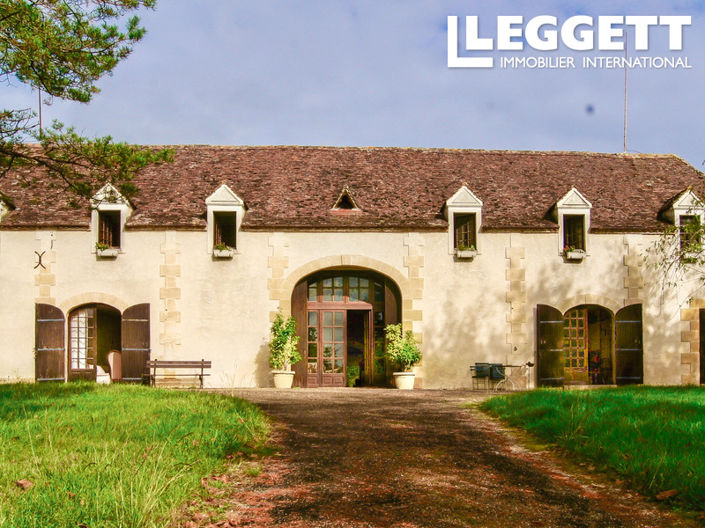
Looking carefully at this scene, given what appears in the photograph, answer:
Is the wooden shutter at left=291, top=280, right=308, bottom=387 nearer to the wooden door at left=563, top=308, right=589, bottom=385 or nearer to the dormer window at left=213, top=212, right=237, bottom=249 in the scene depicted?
the dormer window at left=213, top=212, right=237, bottom=249

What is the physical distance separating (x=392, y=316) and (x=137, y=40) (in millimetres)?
10432

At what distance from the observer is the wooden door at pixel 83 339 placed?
16.9 metres

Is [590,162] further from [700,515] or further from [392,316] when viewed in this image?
[700,515]

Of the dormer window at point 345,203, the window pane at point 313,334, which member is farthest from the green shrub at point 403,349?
the dormer window at point 345,203

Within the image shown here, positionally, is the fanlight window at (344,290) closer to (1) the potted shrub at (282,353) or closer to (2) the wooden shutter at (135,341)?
(1) the potted shrub at (282,353)

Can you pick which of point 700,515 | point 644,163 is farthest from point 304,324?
point 700,515

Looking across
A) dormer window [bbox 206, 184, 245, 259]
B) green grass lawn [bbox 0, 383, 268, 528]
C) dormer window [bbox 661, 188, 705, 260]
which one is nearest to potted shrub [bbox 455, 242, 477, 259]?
dormer window [bbox 661, 188, 705, 260]

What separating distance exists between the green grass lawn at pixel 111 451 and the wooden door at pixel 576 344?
448 inches

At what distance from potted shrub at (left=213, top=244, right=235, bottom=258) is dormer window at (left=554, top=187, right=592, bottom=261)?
26.8ft

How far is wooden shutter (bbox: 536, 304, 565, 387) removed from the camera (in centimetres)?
1684

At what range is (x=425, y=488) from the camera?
5.70 meters

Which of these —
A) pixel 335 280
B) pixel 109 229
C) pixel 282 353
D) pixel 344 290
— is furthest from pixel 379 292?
pixel 109 229

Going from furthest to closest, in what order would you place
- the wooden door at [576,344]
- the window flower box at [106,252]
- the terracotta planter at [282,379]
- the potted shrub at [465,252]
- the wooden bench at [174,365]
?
the wooden door at [576,344] < the potted shrub at [465,252] < the window flower box at [106,252] < the terracotta planter at [282,379] < the wooden bench at [174,365]

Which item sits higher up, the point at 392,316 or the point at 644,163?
the point at 644,163
